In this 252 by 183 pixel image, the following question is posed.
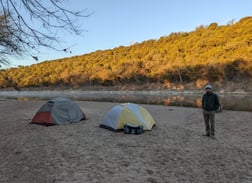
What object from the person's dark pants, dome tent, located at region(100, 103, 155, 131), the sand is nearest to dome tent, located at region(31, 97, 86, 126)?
the sand

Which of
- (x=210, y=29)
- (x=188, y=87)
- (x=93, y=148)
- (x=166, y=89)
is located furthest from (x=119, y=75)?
(x=93, y=148)

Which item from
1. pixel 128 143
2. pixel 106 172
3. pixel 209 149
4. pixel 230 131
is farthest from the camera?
pixel 230 131

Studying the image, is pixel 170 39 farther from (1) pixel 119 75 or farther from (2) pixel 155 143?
(2) pixel 155 143

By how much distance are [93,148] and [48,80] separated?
305 ft

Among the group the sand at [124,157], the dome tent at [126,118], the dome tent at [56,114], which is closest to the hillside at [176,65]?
the dome tent at [56,114]

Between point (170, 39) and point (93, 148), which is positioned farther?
point (170, 39)

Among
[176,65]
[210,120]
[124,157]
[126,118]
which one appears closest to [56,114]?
[126,118]

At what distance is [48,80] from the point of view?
313ft

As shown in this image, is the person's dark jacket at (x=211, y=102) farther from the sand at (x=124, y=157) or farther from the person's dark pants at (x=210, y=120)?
the sand at (x=124, y=157)

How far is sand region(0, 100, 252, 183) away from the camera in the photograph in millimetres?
4816

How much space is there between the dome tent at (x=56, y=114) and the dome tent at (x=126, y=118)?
232 centimetres

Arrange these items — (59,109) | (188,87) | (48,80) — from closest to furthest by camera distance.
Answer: (59,109) → (188,87) → (48,80)

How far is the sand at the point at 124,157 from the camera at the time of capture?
4816 mm

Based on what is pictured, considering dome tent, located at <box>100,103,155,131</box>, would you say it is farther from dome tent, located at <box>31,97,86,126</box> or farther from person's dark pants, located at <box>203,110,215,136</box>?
dome tent, located at <box>31,97,86,126</box>
